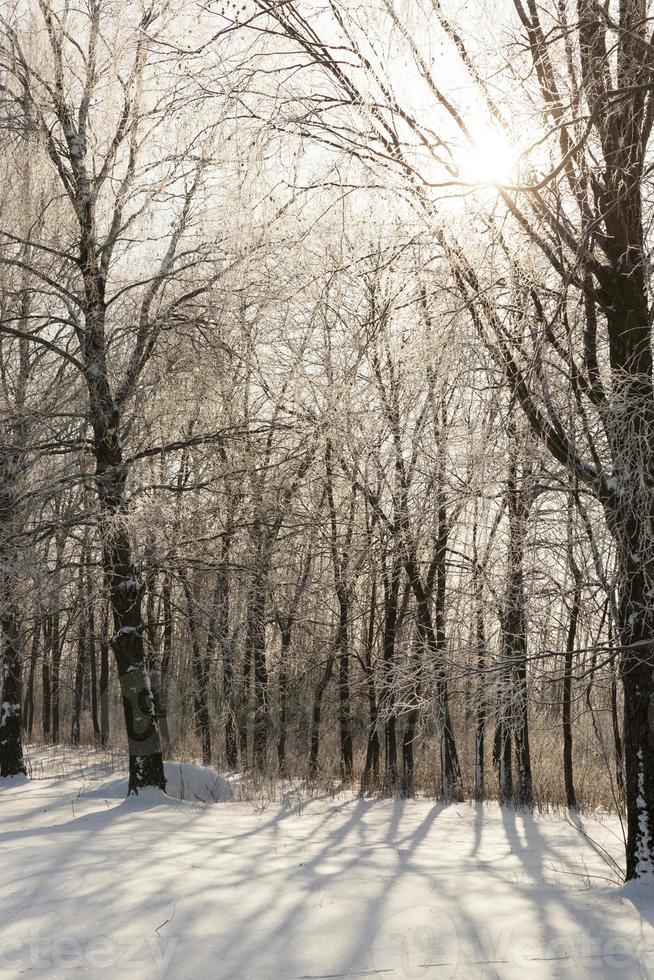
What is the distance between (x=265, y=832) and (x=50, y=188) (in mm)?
7951

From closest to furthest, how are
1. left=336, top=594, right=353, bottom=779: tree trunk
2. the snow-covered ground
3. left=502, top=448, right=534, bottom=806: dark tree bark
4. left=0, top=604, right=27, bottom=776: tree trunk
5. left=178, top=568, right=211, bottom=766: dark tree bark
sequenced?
1. the snow-covered ground
2. left=502, top=448, right=534, bottom=806: dark tree bark
3. left=178, top=568, right=211, bottom=766: dark tree bark
4. left=0, top=604, right=27, bottom=776: tree trunk
5. left=336, top=594, right=353, bottom=779: tree trunk

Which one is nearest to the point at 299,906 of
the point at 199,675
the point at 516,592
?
the point at 516,592

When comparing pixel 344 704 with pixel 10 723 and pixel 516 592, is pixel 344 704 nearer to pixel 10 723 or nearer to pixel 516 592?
pixel 10 723

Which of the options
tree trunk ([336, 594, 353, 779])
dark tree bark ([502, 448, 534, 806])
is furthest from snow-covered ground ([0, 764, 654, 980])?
tree trunk ([336, 594, 353, 779])

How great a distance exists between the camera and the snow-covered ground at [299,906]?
4078 mm

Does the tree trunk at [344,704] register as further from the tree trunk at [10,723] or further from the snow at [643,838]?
the snow at [643,838]

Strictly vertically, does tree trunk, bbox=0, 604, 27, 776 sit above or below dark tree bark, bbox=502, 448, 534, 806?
below

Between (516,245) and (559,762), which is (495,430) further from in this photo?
(559,762)

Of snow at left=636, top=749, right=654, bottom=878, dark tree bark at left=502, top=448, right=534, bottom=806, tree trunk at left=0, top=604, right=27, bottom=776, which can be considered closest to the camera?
dark tree bark at left=502, top=448, right=534, bottom=806

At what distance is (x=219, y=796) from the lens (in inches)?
463

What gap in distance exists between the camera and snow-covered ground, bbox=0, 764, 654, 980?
4.08 m

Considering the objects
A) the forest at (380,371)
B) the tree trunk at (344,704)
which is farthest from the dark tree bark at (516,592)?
the tree trunk at (344,704)

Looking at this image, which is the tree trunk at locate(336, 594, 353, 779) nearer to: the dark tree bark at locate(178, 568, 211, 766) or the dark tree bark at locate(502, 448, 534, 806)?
the dark tree bark at locate(178, 568, 211, 766)

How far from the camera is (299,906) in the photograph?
491 cm
